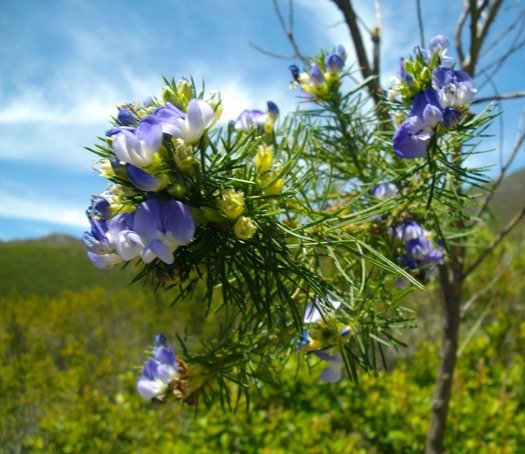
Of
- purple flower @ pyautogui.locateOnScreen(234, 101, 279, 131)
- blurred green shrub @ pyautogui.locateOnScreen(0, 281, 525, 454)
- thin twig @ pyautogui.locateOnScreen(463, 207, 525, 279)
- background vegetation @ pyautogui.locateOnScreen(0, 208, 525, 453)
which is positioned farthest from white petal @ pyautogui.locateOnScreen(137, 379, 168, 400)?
blurred green shrub @ pyautogui.locateOnScreen(0, 281, 525, 454)

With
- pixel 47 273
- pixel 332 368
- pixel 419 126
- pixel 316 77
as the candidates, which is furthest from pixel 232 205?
pixel 47 273

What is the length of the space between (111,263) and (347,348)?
13.9 inches

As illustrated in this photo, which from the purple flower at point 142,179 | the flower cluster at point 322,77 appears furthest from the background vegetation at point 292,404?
the purple flower at point 142,179

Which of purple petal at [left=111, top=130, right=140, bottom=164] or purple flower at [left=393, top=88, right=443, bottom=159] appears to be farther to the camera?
purple flower at [left=393, top=88, right=443, bottom=159]

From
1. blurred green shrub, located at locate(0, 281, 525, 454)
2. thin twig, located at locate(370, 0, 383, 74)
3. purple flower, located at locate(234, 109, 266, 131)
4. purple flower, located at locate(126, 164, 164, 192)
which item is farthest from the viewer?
blurred green shrub, located at locate(0, 281, 525, 454)

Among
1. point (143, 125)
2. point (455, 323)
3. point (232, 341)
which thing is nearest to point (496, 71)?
point (455, 323)

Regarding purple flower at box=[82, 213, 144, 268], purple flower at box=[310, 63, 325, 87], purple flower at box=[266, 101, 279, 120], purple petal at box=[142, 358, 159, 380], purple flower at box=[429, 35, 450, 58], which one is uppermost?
purple flower at box=[310, 63, 325, 87]

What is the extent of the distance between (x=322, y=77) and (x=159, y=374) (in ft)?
1.88

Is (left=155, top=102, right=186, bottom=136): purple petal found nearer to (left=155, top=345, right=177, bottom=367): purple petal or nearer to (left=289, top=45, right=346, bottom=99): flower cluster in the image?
(left=155, top=345, right=177, bottom=367): purple petal

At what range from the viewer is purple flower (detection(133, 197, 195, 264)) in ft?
1.48

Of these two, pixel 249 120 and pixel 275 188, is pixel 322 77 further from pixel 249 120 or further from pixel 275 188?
pixel 275 188

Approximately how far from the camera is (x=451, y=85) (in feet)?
1.89

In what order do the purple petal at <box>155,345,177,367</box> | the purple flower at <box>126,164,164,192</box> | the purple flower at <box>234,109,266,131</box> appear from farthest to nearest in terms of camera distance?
1. the purple flower at <box>234,109,266,131</box>
2. the purple petal at <box>155,345,177,367</box>
3. the purple flower at <box>126,164,164,192</box>

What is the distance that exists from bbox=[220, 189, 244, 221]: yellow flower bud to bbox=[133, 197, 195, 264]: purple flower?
0.04 meters
